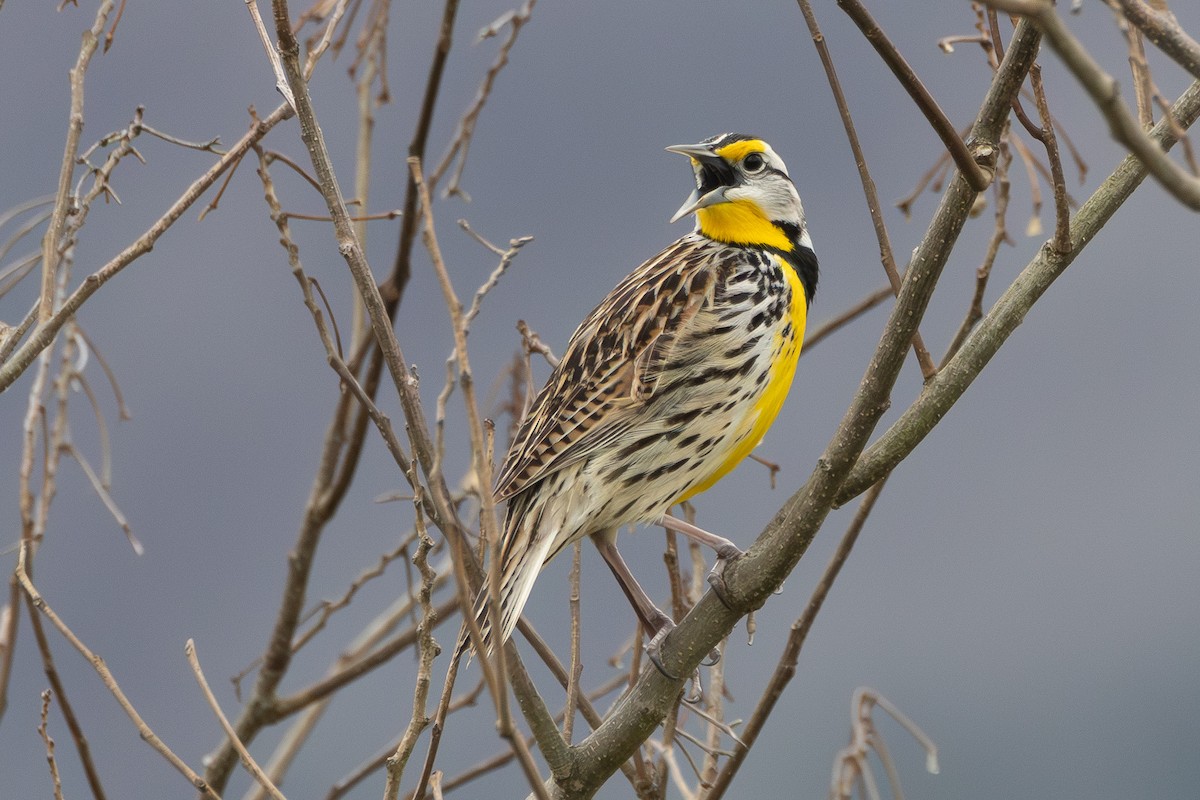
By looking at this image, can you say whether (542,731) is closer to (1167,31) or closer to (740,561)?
(740,561)

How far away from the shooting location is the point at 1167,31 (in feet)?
3.93

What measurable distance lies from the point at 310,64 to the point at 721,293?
104 centimetres

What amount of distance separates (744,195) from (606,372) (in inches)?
22.3

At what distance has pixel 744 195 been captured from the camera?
8.80 feet

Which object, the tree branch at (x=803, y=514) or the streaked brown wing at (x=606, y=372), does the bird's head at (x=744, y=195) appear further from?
the tree branch at (x=803, y=514)

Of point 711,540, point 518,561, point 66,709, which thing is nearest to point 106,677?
point 66,709

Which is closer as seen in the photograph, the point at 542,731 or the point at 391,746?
the point at 542,731

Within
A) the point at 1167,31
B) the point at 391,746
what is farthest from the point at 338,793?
the point at 1167,31

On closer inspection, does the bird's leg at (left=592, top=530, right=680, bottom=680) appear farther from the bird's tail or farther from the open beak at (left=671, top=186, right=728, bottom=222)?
the open beak at (left=671, top=186, right=728, bottom=222)

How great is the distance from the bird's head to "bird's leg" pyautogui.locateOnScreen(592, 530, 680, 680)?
67cm

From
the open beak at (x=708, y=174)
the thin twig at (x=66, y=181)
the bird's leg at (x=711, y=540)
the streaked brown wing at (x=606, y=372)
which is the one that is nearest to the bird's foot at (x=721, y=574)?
the bird's leg at (x=711, y=540)

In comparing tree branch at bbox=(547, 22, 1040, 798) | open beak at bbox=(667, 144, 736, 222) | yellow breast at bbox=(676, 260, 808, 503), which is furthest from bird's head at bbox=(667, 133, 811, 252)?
tree branch at bbox=(547, 22, 1040, 798)

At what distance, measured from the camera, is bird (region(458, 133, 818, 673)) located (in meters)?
2.24

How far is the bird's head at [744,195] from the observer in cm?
268
